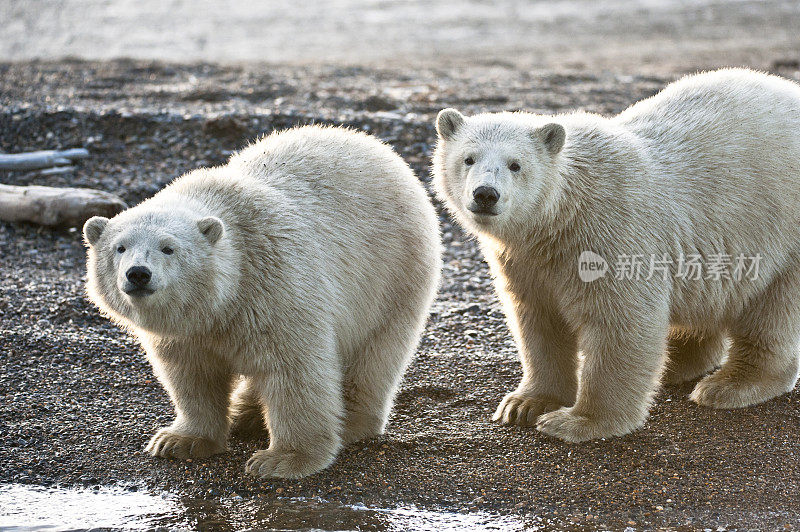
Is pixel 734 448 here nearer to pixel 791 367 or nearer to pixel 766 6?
pixel 791 367

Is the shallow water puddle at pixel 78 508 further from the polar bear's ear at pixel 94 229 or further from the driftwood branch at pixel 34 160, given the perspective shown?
the driftwood branch at pixel 34 160

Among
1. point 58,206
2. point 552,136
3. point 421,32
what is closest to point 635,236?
point 552,136

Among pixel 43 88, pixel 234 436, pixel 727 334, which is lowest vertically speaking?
pixel 234 436

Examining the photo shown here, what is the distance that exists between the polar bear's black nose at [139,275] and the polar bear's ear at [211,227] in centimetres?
40

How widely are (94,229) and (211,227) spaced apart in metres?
0.63

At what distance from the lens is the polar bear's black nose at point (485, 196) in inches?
192

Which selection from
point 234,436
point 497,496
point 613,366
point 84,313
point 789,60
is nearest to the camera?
point 497,496

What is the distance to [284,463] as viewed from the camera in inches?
199

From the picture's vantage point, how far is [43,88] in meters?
12.5

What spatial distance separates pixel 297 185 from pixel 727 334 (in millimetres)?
2954

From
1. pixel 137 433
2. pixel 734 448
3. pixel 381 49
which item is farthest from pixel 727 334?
pixel 381 49

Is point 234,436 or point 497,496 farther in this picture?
point 234,436

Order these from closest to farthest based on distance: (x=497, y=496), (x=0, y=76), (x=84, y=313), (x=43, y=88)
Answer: (x=497, y=496)
(x=84, y=313)
(x=43, y=88)
(x=0, y=76)

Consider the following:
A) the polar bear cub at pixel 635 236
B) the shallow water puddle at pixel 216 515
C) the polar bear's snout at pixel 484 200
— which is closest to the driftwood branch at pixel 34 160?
the shallow water puddle at pixel 216 515
